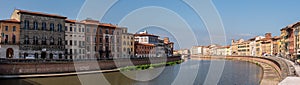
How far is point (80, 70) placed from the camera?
1640 inches

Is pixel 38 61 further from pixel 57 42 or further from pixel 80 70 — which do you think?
pixel 57 42

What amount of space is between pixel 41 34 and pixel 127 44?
75.3 feet

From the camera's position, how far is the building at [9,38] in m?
40.7

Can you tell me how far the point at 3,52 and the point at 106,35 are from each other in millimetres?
21376

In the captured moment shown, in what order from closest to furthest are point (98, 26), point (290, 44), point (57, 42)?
point (57, 42)
point (98, 26)
point (290, 44)

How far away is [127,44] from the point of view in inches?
2532

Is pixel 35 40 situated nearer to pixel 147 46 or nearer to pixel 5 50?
pixel 5 50

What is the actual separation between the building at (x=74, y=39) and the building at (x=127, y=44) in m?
11.5

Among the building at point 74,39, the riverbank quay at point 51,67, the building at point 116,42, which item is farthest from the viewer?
the building at point 116,42

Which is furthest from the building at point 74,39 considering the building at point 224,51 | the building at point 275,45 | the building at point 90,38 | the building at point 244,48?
the building at point 224,51

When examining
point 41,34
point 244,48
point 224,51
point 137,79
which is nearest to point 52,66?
point 41,34

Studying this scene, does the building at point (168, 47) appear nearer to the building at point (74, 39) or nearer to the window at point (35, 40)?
the building at point (74, 39)

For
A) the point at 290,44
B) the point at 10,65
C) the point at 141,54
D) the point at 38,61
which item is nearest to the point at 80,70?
the point at 38,61

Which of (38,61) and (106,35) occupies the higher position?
(106,35)
